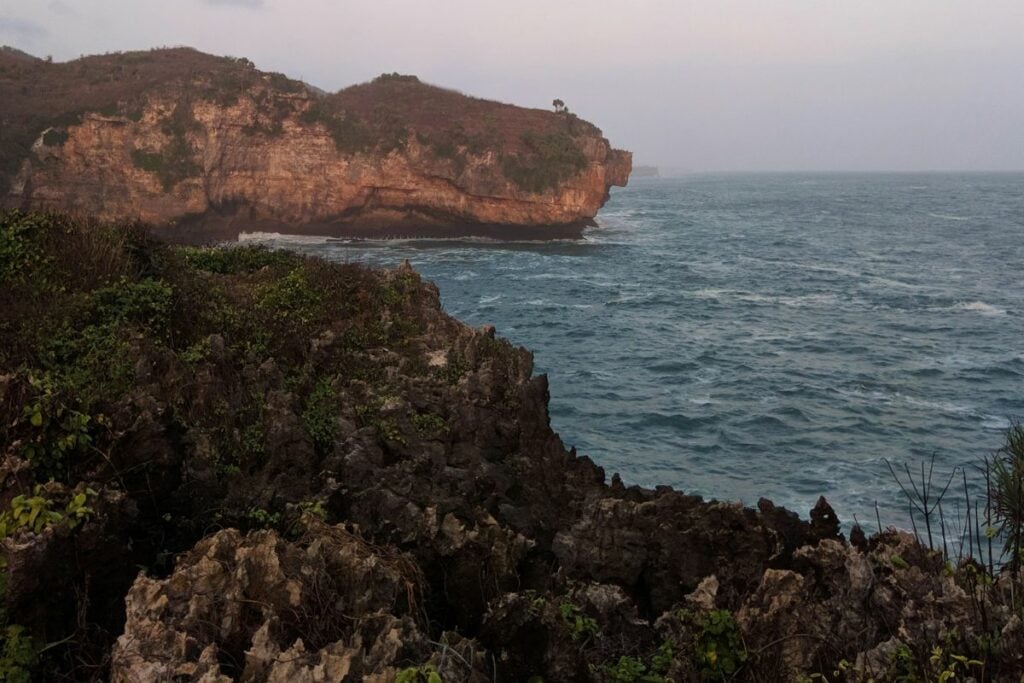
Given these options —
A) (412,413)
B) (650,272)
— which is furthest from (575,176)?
(412,413)

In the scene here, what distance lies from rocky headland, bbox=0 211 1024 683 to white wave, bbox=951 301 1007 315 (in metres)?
32.6

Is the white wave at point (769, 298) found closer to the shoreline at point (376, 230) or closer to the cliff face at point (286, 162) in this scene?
the shoreline at point (376, 230)

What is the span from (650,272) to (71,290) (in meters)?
43.8

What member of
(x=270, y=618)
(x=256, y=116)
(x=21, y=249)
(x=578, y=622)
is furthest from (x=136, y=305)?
(x=256, y=116)

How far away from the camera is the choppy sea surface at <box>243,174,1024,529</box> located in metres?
21.1

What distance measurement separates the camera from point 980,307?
38219mm

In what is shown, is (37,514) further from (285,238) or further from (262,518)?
(285,238)

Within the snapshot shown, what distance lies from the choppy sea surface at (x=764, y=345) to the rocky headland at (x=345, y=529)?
26.6ft

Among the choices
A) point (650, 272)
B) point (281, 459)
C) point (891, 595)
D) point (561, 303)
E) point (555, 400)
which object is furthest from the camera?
point (650, 272)

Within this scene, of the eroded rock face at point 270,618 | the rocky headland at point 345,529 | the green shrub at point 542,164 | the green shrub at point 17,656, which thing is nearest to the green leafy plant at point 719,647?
the rocky headland at point 345,529

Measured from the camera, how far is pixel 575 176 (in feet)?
216

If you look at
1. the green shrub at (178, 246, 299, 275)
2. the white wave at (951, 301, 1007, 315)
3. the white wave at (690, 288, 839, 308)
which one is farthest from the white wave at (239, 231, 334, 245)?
the white wave at (951, 301, 1007, 315)

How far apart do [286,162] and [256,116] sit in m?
4.54

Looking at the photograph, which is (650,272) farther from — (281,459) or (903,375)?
(281,459)
